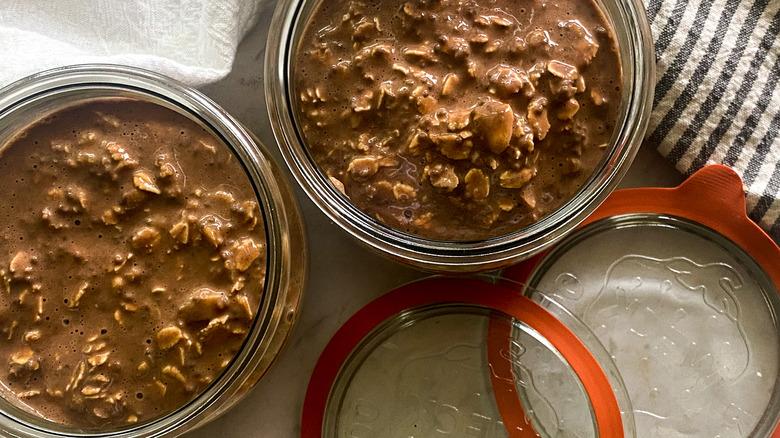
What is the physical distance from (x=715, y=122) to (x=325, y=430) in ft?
2.79

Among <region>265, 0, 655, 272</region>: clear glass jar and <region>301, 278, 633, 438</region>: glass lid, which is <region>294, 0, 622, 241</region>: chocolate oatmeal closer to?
<region>265, 0, 655, 272</region>: clear glass jar

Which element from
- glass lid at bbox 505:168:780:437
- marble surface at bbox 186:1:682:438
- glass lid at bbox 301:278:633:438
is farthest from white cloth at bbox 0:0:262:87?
glass lid at bbox 505:168:780:437

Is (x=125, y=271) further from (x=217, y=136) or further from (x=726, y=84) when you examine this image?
(x=726, y=84)

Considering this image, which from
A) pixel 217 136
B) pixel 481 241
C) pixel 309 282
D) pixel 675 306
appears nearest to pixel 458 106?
pixel 481 241

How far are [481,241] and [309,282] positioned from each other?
386 millimetres

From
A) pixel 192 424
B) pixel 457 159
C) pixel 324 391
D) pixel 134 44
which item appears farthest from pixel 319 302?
pixel 134 44

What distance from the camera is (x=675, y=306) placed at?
117 centimetres

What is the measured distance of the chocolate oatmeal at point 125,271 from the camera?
95 centimetres

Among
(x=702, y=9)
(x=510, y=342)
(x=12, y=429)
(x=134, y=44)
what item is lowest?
(x=12, y=429)

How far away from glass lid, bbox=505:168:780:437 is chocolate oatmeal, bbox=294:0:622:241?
25 cm

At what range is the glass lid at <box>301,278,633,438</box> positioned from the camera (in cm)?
114

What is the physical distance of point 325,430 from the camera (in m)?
1.17

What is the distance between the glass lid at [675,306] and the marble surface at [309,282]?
9 cm

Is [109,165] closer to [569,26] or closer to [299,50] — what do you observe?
[299,50]
